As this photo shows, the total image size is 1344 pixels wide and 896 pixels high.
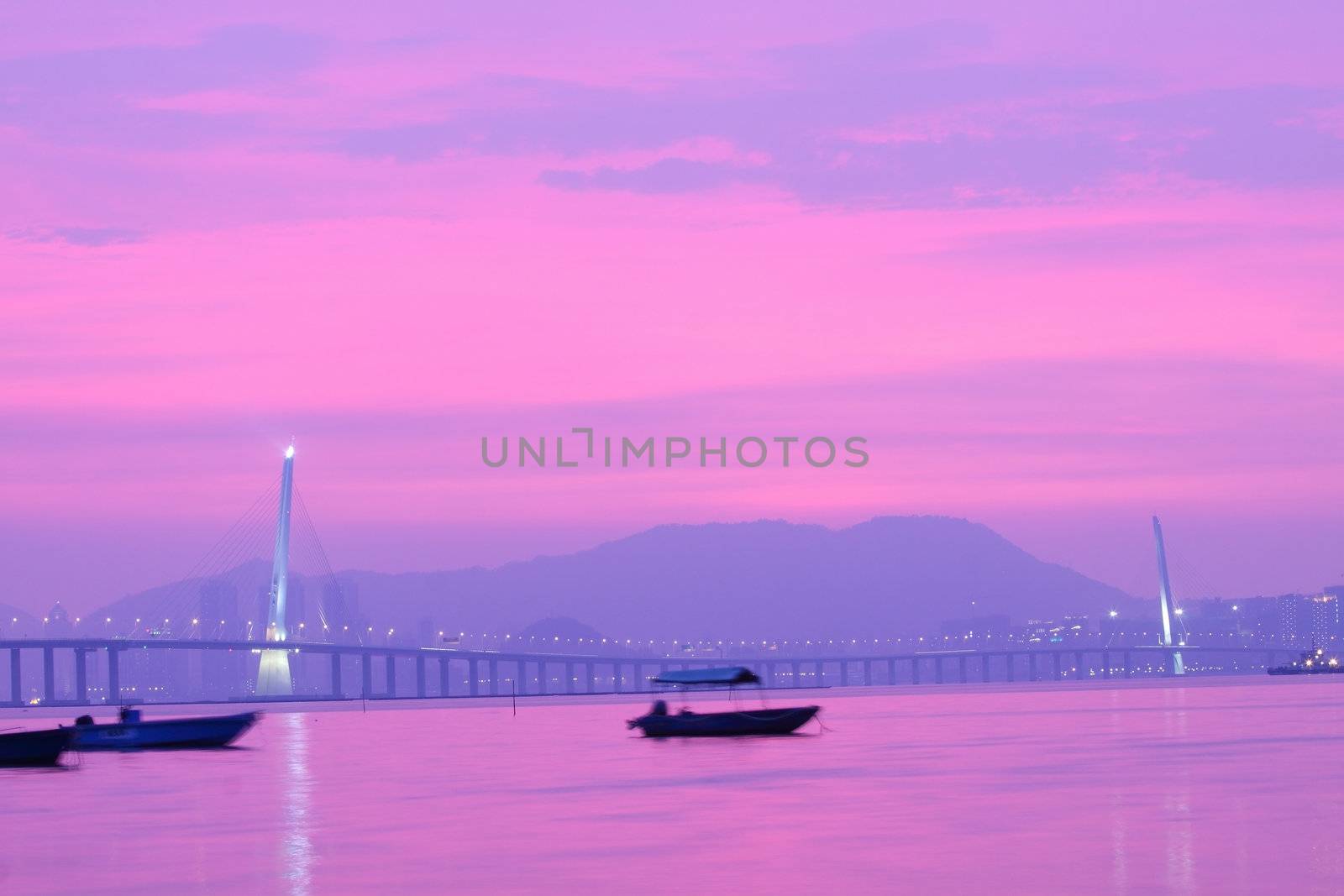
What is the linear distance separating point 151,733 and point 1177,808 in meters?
43.0

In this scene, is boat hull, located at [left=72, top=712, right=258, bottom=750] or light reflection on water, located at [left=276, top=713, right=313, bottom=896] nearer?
light reflection on water, located at [left=276, top=713, right=313, bottom=896]

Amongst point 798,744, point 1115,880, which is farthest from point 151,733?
point 1115,880

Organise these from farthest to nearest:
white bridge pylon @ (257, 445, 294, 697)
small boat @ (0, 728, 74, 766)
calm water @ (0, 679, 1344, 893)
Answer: white bridge pylon @ (257, 445, 294, 697), small boat @ (0, 728, 74, 766), calm water @ (0, 679, 1344, 893)

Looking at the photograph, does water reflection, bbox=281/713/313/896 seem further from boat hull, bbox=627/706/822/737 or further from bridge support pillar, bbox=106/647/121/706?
bridge support pillar, bbox=106/647/121/706

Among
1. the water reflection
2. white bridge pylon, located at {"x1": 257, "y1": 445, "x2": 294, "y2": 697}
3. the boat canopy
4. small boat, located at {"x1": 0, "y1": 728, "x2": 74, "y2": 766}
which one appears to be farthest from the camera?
white bridge pylon, located at {"x1": 257, "y1": 445, "x2": 294, "y2": 697}

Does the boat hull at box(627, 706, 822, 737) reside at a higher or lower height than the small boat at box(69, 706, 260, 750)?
lower

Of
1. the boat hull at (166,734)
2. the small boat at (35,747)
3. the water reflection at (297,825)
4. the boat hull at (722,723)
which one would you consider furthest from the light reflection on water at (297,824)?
the boat hull at (722,723)

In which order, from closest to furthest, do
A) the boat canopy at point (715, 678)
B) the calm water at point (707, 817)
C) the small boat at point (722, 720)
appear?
the calm water at point (707, 817) < the small boat at point (722, 720) < the boat canopy at point (715, 678)

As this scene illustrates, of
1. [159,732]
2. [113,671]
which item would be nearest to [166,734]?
[159,732]

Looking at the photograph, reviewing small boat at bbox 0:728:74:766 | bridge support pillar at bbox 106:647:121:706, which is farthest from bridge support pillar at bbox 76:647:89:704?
small boat at bbox 0:728:74:766

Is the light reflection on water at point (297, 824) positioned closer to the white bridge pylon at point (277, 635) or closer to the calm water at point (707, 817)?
the calm water at point (707, 817)

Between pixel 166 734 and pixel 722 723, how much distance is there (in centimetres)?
1877

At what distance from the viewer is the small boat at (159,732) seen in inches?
2714

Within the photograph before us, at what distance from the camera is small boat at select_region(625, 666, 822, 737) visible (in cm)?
7200
